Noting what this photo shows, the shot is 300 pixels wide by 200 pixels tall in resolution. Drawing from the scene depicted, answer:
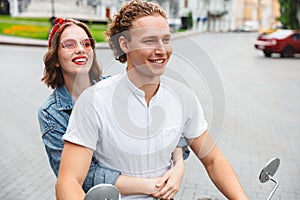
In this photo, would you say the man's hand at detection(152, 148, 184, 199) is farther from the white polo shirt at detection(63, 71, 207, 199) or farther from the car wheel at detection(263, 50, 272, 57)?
the car wheel at detection(263, 50, 272, 57)

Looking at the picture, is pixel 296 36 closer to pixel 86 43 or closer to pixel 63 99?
pixel 86 43

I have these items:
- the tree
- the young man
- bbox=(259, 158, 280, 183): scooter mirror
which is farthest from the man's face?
the tree

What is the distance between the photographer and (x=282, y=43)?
17.6m

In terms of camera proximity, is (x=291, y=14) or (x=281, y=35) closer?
(x=281, y=35)

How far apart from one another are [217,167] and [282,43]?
17.1 meters

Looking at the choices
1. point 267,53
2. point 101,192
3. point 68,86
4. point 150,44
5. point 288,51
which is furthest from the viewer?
point 267,53

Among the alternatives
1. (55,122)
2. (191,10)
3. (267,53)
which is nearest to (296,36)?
(267,53)

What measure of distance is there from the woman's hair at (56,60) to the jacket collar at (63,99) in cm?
5

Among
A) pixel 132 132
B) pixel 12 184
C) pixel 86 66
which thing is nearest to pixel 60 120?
pixel 86 66

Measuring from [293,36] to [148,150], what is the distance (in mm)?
17716

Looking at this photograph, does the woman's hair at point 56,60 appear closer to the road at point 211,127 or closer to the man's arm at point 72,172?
the road at point 211,127

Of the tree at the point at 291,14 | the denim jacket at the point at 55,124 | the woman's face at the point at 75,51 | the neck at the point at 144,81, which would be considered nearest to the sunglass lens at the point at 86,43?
the woman's face at the point at 75,51

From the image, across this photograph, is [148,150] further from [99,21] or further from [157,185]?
[99,21]

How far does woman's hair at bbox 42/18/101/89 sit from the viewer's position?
1924mm
